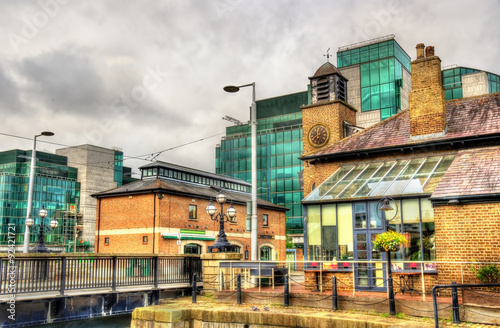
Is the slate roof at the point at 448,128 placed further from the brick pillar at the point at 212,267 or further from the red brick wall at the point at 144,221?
the red brick wall at the point at 144,221

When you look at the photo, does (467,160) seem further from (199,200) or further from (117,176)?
(117,176)

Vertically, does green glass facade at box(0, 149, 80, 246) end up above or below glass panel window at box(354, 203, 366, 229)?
above

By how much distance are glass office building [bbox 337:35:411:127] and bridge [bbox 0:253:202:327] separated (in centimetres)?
4960

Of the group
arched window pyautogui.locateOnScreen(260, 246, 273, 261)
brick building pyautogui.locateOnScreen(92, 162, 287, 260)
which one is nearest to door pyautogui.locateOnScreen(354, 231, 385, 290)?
brick building pyautogui.locateOnScreen(92, 162, 287, 260)

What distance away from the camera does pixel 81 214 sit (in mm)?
98500

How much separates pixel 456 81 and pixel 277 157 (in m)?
A: 27.9

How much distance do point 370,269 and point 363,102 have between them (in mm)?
53041

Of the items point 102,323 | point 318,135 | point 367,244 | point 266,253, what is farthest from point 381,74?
point 102,323

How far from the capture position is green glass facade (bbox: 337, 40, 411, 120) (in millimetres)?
64062

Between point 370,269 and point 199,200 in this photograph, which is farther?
point 199,200

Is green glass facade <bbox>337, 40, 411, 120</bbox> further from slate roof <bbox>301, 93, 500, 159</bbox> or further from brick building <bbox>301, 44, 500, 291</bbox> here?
slate roof <bbox>301, 93, 500, 159</bbox>

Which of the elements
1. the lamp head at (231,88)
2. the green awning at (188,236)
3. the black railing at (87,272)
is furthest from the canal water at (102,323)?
the lamp head at (231,88)

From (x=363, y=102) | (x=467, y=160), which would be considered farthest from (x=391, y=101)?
(x=467, y=160)

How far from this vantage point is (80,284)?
16.3 meters
